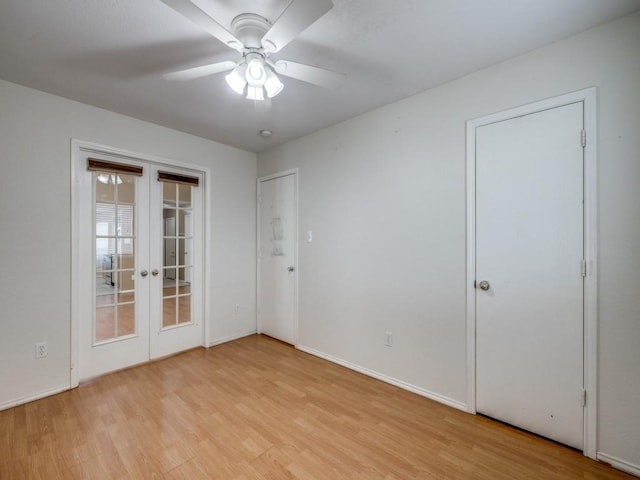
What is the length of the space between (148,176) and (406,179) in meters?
2.62

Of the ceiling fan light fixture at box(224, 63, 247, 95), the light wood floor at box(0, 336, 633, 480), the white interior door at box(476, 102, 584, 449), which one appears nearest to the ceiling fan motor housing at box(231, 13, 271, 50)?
the ceiling fan light fixture at box(224, 63, 247, 95)

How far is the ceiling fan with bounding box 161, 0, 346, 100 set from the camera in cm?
118

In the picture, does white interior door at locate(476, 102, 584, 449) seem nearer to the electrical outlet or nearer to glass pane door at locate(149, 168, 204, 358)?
glass pane door at locate(149, 168, 204, 358)

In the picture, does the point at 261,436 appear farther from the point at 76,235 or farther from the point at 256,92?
the point at 76,235

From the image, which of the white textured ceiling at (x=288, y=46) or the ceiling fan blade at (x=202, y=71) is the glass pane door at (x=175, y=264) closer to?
the white textured ceiling at (x=288, y=46)

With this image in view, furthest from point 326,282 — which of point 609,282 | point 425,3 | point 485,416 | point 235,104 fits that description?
point 425,3

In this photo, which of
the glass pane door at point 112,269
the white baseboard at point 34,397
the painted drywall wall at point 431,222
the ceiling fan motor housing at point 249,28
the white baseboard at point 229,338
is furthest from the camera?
the white baseboard at point 229,338

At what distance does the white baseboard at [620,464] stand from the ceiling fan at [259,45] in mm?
2633

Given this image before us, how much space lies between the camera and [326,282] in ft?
10.1

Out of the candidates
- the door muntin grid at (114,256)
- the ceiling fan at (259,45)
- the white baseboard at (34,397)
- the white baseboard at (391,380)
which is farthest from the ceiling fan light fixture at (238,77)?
the white baseboard at (34,397)

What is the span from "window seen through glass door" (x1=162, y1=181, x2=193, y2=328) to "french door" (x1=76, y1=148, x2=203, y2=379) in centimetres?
1

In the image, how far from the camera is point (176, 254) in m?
3.25

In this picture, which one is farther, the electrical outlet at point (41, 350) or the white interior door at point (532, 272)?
the electrical outlet at point (41, 350)

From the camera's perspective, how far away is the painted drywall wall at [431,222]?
158cm
